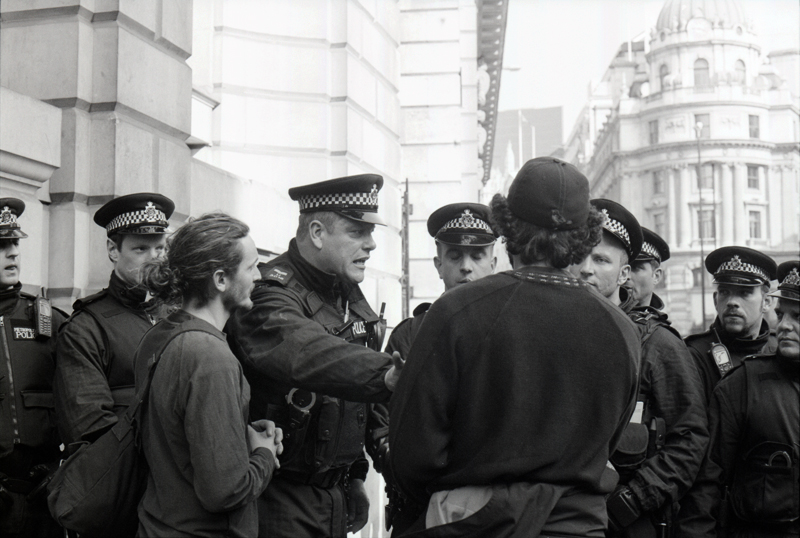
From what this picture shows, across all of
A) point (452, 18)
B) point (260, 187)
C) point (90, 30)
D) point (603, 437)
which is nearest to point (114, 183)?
point (90, 30)

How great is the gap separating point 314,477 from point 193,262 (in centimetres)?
111

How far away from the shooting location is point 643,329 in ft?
16.1

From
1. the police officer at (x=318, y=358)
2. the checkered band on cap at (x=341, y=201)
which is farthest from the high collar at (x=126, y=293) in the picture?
the checkered band on cap at (x=341, y=201)

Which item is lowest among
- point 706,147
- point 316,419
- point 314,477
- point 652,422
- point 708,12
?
point 314,477

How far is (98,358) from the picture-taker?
14.4 ft

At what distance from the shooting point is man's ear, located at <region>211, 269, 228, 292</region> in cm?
346

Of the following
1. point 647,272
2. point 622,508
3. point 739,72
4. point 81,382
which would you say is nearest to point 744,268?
point 647,272

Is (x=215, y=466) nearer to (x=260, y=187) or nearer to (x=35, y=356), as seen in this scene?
(x=35, y=356)

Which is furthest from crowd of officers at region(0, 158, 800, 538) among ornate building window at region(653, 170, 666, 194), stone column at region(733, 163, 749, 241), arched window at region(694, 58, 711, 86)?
arched window at region(694, 58, 711, 86)

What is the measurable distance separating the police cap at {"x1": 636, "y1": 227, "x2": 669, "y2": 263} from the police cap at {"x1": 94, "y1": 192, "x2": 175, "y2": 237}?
3005 mm

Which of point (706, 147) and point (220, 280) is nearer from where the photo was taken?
point (220, 280)

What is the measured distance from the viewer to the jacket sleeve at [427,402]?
2.99 metres

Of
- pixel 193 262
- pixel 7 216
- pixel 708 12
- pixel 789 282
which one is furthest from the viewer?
pixel 708 12

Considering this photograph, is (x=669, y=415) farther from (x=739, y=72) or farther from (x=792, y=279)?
(x=739, y=72)
